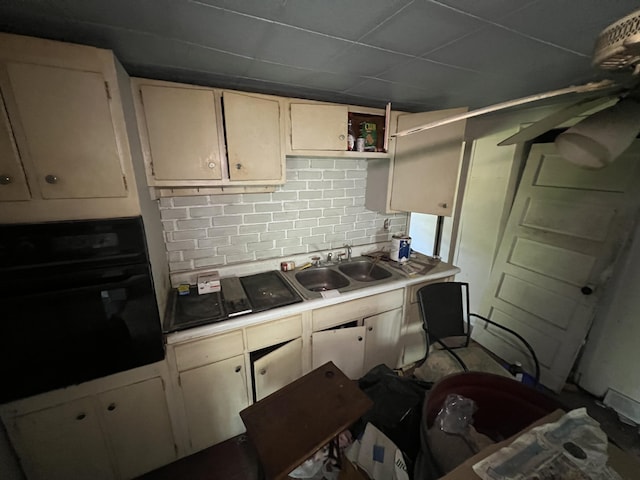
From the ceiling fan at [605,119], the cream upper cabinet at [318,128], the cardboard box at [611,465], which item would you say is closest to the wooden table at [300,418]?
the cardboard box at [611,465]

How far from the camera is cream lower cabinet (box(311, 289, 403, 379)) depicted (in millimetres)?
1691

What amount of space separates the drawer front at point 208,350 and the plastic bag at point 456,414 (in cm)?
110

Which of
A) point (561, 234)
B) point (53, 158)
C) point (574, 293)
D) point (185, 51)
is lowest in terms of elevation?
point (574, 293)

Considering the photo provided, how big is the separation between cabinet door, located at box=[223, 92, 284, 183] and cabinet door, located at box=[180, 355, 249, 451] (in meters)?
1.13

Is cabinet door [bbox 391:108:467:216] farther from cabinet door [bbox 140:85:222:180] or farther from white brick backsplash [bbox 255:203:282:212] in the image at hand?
cabinet door [bbox 140:85:222:180]

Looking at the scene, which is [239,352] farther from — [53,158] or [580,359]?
[580,359]

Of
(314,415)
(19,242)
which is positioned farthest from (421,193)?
(19,242)

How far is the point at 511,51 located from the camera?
100 cm

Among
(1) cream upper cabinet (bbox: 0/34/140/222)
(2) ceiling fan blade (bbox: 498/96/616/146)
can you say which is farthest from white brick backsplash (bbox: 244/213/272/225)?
(2) ceiling fan blade (bbox: 498/96/616/146)

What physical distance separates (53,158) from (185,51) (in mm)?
660

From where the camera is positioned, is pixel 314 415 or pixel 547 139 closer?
pixel 314 415

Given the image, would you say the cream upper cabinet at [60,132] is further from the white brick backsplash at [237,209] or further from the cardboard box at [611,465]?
the cardboard box at [611,465]

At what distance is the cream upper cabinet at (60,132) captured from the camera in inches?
33.3

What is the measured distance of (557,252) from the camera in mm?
1950
